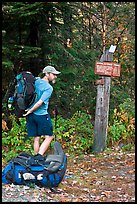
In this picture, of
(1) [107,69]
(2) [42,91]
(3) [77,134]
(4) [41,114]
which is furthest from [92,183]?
(1) [107,69]

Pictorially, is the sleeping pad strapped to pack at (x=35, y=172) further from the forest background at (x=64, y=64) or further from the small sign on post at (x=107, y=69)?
the small sign on post at (x=107, y=69)

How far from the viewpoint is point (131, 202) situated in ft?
16.4

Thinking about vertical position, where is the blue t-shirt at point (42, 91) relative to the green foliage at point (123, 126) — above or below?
above

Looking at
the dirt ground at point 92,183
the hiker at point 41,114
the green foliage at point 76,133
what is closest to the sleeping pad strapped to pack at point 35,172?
the dirt ground at point 92,183

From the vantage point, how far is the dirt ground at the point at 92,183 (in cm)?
495

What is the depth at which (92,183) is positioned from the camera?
19.5 feet

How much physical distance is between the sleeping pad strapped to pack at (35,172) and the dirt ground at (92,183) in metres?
0.12

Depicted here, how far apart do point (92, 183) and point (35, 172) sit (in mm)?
1169

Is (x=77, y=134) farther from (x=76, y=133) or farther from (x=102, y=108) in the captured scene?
(x=102, y=108)

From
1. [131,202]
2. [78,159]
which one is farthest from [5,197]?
[78,159]

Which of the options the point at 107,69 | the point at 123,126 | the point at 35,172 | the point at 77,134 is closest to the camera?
the point at 35,172

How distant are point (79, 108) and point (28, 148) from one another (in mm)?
2680

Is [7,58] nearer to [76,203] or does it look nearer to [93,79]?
[93,79]

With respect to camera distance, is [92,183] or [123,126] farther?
[123,126]
